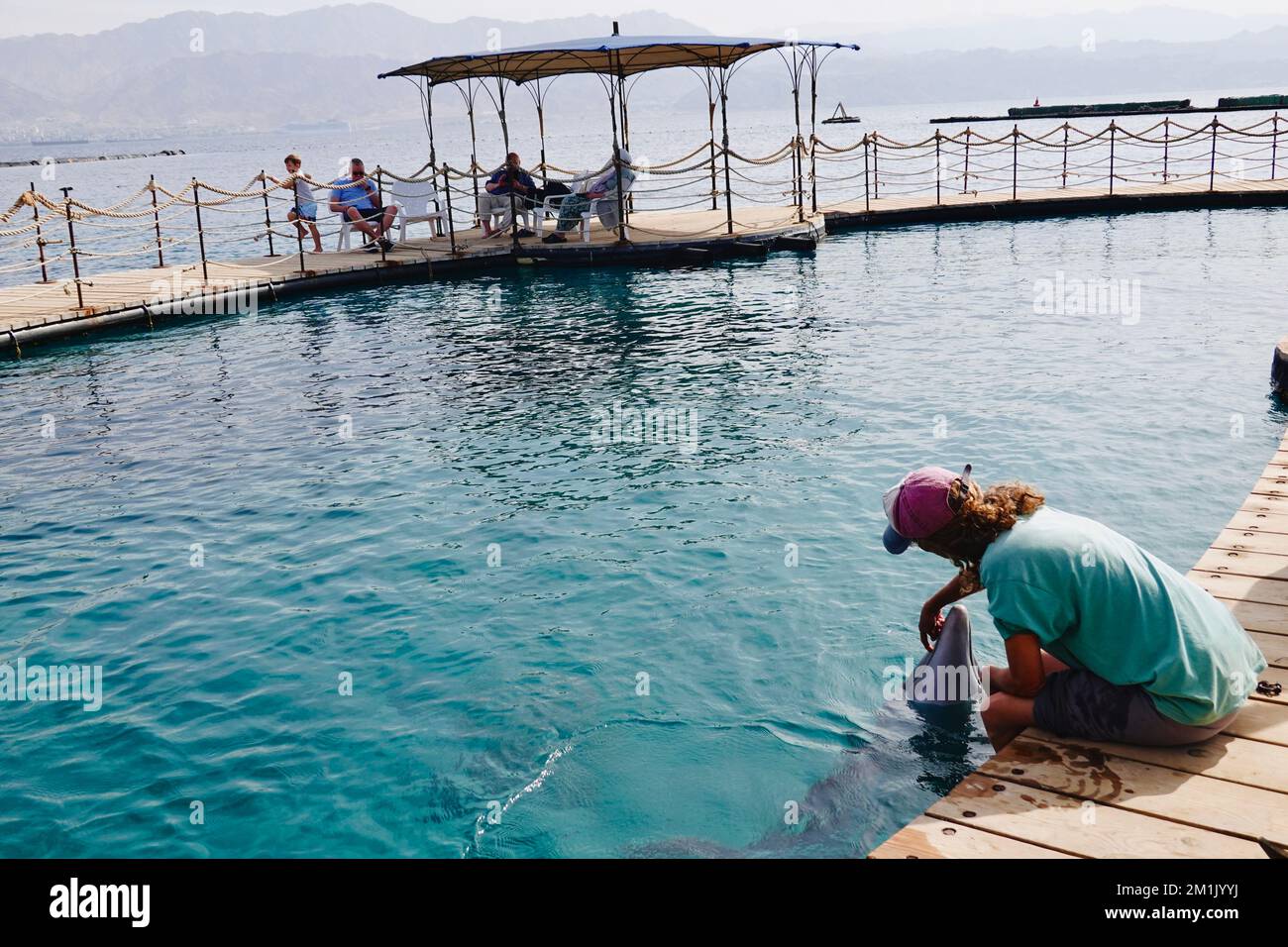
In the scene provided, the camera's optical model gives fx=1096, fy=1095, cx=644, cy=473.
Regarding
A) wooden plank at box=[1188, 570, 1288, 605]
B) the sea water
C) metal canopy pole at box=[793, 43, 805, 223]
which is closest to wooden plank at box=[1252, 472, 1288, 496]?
the sea water

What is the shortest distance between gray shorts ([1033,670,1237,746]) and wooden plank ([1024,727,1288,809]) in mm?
33

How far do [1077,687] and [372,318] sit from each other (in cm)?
1724

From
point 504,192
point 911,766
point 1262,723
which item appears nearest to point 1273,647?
point 1262,723

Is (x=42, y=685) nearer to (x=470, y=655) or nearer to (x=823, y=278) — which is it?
(x=470, y=655)

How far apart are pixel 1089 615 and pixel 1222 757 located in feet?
2.69

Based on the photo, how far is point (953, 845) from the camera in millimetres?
3891

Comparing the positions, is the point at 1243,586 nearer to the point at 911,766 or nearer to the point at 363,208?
the point at 911,766

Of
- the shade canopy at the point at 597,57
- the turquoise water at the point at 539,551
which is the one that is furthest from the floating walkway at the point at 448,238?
the turquoise water at the point at 539,551

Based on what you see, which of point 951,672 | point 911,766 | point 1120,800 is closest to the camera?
point 1120,800

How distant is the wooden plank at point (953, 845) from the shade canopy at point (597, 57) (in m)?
20.1

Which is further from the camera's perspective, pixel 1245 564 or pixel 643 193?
pixel 643 193

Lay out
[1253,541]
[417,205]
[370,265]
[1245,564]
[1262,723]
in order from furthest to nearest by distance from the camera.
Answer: [417,205] < [370,265] < [1253,541] < [1245,564] < [1262,723]

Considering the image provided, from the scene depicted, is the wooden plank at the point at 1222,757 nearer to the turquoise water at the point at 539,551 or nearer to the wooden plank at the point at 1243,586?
the turquoise water at the point at 539,551

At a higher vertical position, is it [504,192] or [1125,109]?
[1125,109]
